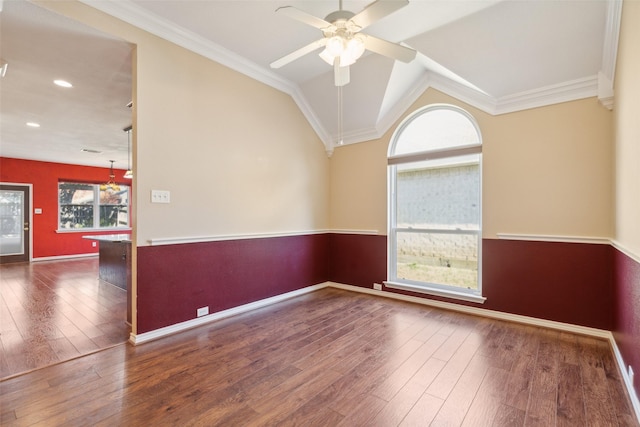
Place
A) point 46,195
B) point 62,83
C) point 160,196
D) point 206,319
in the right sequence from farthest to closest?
point 46,195 < point 62,83 < point 206,319 < point 160,196

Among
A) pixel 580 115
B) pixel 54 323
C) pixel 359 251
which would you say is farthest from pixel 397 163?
pixel 54 323

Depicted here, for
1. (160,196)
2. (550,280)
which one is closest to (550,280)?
(550,280)

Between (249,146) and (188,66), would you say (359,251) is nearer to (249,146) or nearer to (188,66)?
(249,146)

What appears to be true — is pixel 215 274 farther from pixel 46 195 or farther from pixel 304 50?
pixel 46 195

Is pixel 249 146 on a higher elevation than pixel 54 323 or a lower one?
higher

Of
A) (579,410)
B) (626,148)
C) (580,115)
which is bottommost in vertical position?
(579,410)

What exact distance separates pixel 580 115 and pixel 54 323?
5.82 metres

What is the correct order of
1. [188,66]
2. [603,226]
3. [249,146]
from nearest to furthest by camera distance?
[603,226]
[188,66]
[249,146]

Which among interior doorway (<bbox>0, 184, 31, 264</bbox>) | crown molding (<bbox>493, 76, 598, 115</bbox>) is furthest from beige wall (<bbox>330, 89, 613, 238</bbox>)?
interior doorway (<bbox>0, 184, 31, 264</bbox>)

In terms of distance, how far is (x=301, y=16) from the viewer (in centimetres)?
→ 183

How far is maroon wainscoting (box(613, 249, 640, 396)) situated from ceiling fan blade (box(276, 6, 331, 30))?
2402 mm

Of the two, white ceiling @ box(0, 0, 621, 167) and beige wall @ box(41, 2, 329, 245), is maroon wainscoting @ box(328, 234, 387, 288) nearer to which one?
beige wall @ box(41, 2, 329, 245)

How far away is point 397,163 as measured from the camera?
4.06 m

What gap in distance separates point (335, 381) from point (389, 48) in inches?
97.0
